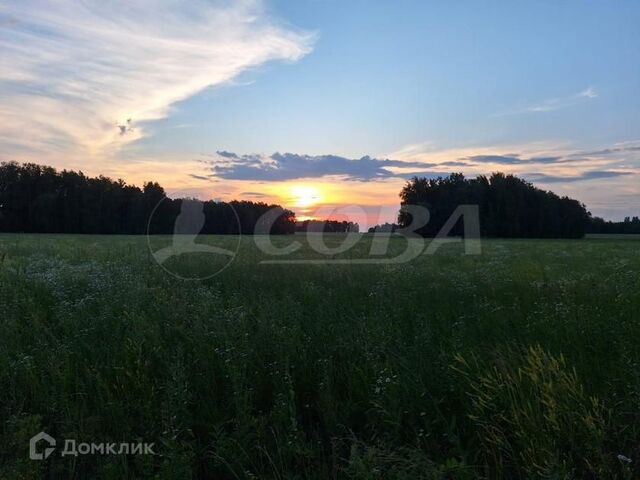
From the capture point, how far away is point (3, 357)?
4914 millimetres

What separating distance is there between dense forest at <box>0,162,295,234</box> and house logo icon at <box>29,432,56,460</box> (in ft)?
251

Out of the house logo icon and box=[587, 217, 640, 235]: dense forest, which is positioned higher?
box=[587, 217, 640, 235]: dense forest

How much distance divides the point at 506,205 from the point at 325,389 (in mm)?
88317

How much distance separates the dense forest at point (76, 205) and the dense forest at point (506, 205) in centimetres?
3588

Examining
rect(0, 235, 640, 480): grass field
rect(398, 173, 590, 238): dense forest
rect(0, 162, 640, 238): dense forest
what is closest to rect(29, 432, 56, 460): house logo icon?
rect(0, 235, 640, 480): grass field

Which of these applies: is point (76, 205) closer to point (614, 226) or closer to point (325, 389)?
point (325, 389)

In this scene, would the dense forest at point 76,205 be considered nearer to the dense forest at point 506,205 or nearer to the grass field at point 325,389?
the dense forest at point 506,205

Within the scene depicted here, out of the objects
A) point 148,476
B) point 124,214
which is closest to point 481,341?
point 148,476

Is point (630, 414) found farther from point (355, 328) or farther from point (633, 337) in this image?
point (355, 328)

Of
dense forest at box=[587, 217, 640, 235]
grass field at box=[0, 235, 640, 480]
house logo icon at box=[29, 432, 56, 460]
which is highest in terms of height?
dense forest at box=[587, 217, 640, 235]

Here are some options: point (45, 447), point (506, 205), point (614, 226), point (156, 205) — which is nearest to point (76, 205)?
point (156, 205)

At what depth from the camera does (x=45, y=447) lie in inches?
150

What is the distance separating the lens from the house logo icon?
3.61 metres

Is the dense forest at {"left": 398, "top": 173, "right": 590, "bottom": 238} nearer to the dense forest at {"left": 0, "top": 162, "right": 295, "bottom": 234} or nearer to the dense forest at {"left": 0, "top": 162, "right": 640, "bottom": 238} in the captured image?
the dense forest at {"left": 0, "top": 162, "right": 640, "bottom": 238}
